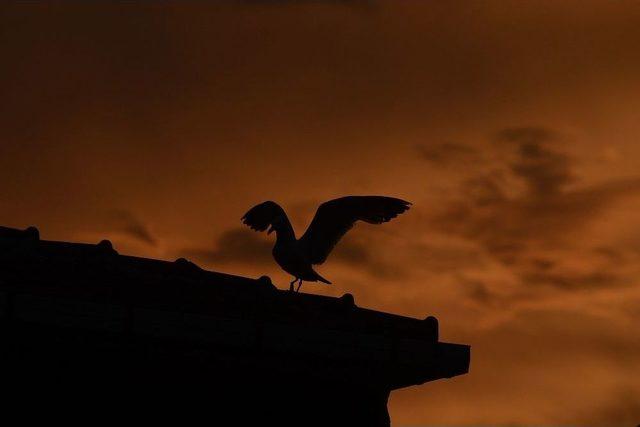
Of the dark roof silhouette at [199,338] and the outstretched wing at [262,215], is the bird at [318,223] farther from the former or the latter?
the dark roof silhouette at [199,338]

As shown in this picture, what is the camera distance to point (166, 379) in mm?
8234

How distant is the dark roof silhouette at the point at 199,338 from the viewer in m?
7.41

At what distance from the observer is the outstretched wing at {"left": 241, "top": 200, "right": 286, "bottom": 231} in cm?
1134

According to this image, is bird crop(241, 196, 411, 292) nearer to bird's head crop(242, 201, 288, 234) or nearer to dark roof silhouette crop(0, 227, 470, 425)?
bird's head crop(242, 201, 288, 234)

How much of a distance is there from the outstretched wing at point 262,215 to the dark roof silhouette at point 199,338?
2152 millimetres

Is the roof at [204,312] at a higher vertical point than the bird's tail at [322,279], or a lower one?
lower

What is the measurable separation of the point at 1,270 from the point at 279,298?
7.90ft

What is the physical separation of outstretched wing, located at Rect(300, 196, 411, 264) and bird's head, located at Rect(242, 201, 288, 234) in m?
0.48

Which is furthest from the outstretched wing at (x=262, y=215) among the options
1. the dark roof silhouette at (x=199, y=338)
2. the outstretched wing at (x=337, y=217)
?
the dark roof silhouette at (x=199, y=338)

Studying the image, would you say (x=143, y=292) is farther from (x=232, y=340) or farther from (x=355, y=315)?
(x=355, y=315)

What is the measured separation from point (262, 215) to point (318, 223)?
25.9 inches

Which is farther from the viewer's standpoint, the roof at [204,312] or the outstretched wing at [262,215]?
the outstretched wing at [262,215]

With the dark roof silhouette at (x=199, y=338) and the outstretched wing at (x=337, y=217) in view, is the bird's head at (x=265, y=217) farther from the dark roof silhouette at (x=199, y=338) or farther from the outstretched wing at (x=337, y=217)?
the dark roof silhouette at (x=199, y=338)

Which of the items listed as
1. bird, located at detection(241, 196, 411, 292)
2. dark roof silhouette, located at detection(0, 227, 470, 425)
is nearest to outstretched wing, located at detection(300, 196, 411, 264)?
bird, located at detection(241, 196, 411, 292)
